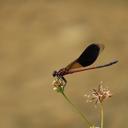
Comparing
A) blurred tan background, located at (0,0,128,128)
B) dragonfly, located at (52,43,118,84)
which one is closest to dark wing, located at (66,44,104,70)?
dragonfly, located at (52,43,118,84)

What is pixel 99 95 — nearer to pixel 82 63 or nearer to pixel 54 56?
pixel 82 63

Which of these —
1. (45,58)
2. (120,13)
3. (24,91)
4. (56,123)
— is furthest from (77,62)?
(120,13)

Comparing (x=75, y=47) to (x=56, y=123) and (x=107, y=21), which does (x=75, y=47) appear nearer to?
(x=107, y=21)

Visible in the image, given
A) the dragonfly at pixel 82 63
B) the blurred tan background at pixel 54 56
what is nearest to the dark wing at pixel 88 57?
the dragonfly at pixel 82 63

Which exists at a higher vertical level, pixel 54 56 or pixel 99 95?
pixel 54 56

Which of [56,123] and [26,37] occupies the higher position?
[26,37]

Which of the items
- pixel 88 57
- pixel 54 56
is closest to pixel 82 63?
pixel 88 57

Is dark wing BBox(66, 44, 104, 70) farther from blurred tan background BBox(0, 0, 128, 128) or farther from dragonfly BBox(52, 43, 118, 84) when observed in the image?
blurred tan background BBox(0, 0, 128, 128)
